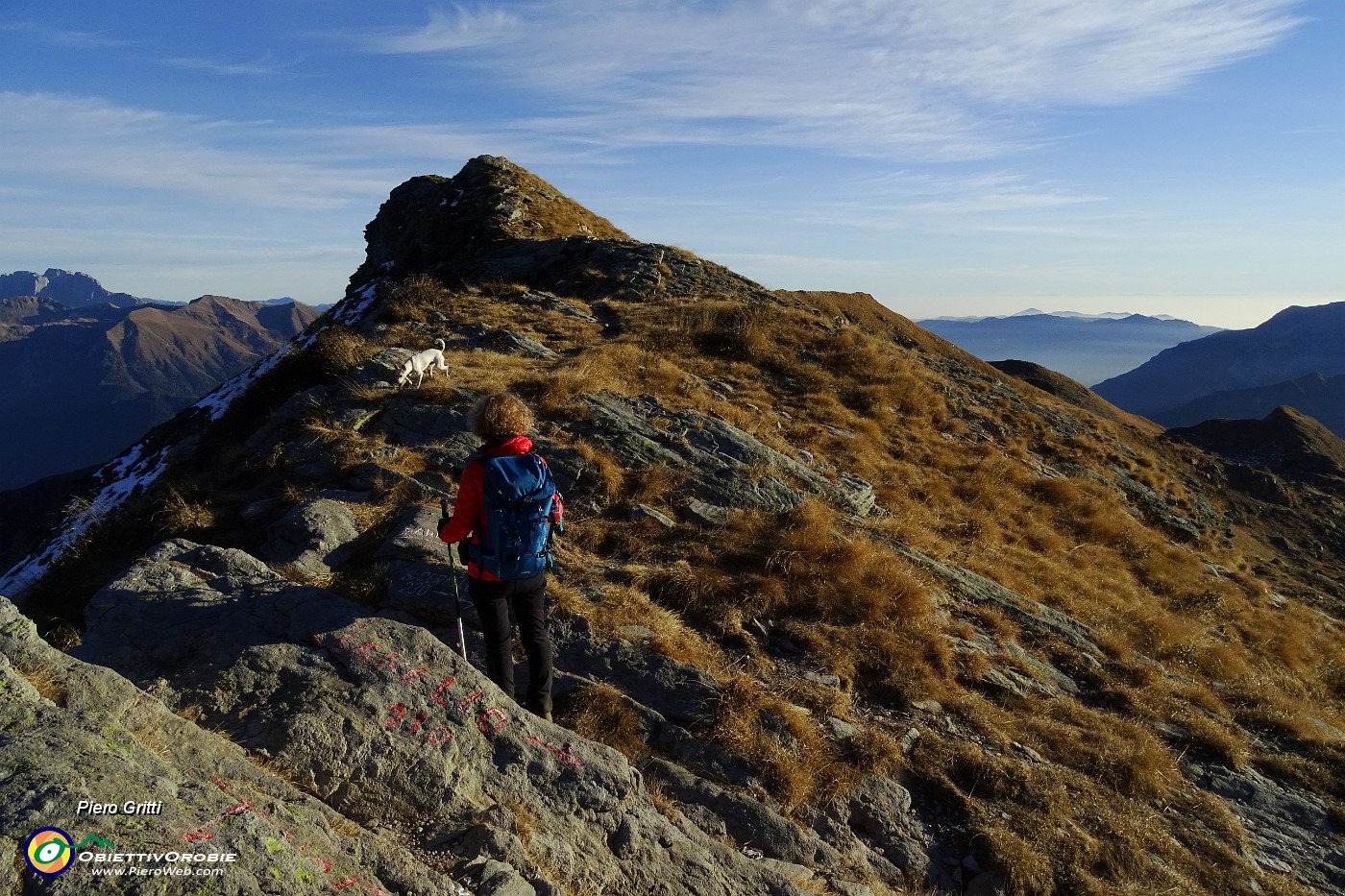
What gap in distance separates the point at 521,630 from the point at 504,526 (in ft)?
2.96

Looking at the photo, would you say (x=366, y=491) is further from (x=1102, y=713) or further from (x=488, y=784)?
(x=1102, y=713)

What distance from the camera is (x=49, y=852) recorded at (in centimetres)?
250

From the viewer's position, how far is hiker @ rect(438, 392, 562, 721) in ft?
15.6

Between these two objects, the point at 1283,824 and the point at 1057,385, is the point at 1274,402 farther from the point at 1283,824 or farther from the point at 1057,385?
the point at 1283,824

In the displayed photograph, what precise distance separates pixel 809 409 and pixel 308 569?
10.1 m

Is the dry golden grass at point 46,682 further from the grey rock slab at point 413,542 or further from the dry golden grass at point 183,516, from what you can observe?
the dry golden grass at point 183,516

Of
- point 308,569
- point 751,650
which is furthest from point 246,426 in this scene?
point 751,650

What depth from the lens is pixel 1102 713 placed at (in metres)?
7.24

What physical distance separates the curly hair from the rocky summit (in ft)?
3.83

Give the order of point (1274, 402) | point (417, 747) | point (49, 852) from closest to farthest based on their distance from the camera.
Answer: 1. point (49, 852)
2. point (417, 747)
3. point (1274, 402)

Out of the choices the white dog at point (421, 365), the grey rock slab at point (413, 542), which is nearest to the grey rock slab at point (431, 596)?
the grey rock slab at point (413, 542)

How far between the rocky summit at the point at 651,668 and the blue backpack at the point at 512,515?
79 centimetres

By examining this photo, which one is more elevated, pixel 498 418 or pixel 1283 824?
pixel 498 418

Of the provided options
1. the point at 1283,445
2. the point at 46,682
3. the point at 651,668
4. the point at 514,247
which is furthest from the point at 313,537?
the point at 1283,445
